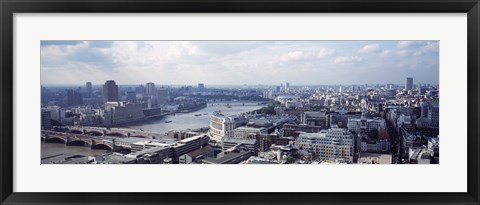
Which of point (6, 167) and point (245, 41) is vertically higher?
point (245, 41)

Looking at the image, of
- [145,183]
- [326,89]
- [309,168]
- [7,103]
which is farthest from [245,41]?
[7,103]

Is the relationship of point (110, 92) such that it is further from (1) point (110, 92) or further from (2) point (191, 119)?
(2) point (191, 119)

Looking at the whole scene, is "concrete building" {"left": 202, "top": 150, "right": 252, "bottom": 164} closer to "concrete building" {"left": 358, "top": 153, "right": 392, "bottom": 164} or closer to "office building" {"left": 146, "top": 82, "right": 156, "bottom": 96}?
"office building" {"left": 146, "top": 82, "right": 156, "bottom": 96}

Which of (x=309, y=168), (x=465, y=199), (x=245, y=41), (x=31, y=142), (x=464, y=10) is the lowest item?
(x=465, y=199)

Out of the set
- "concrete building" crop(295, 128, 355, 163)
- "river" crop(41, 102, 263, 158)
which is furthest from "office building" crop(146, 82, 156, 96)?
"concrete building" crop(295, 128, 355, 163)

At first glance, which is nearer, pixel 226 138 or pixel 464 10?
pixel 464 10

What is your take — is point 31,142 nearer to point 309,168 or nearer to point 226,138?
point 226,138
